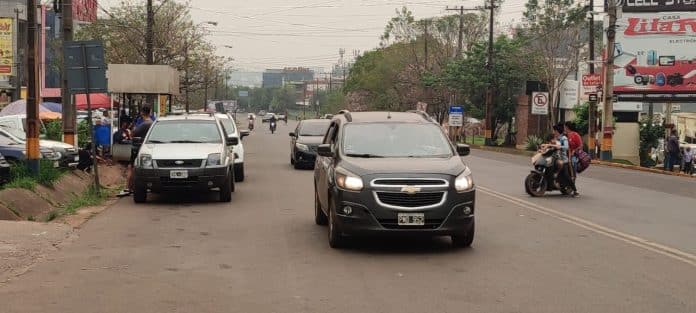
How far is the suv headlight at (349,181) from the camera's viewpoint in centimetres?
1023

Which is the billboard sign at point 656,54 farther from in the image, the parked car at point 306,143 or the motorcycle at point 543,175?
the motorcycle at point 543,175

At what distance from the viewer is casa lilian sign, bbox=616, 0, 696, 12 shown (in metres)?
43.8

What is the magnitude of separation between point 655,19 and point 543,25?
857 centimetres

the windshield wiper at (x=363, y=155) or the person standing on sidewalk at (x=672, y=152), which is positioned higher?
the windshield wiper at (x=363, y=155)

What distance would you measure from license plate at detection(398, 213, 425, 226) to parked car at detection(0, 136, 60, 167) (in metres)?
12.2

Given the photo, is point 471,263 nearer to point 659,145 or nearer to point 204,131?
point 204,131

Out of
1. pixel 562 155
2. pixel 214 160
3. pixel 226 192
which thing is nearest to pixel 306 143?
pixel 562 155

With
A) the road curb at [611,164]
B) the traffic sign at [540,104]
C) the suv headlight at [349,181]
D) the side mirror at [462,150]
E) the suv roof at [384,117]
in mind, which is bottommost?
the road curb at [611,164]

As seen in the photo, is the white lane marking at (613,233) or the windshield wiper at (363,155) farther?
the windshield wiper at (363,155)

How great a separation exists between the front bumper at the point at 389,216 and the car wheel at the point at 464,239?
0.29 metres

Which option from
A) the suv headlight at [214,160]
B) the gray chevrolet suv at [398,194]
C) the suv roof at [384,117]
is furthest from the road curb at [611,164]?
the gray chevrolet suv at [398,194]

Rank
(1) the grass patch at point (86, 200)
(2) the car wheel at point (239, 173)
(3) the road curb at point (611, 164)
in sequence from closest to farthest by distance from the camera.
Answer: (1) the grass patch at point (86, 200), (2) the car wheel at point (239, 173), (3) the road curb at point (611, 164)

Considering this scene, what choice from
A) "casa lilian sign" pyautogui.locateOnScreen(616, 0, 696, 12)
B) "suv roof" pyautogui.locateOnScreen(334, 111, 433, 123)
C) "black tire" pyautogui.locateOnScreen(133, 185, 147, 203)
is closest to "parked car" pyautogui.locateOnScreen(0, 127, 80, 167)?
"black tire" pyautogui.locateOnScreen(133, 185, 147, 203)

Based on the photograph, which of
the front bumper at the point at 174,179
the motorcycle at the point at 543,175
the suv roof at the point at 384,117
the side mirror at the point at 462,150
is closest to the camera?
the suv roof at the point at 384,117
